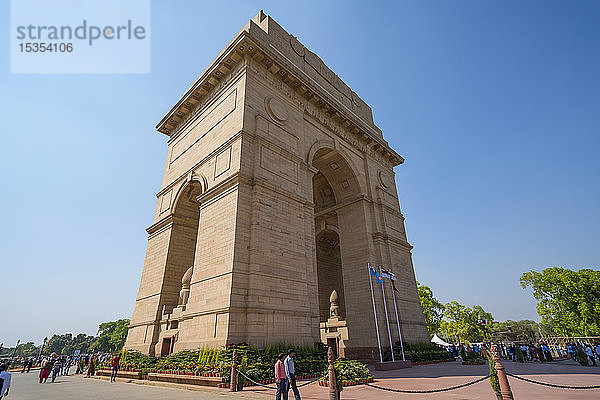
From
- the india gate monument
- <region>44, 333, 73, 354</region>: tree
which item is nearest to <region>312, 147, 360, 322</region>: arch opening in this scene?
the india gate monument

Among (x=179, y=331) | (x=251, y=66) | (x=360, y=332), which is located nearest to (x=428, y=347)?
(x=360, y=332)

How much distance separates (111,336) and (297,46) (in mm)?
92823

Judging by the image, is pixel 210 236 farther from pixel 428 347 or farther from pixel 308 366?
pixel 428 347

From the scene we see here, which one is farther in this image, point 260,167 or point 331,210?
point 331,210

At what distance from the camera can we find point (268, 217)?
581 inches

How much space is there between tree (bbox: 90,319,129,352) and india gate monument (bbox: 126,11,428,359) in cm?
7309

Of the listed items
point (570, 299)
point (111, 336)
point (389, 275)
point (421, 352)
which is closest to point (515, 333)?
point (570, 299)

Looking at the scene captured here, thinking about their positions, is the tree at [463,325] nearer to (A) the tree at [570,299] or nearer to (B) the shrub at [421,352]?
(A) the tree at [570,299]

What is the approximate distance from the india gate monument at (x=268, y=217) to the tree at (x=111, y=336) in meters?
73.1

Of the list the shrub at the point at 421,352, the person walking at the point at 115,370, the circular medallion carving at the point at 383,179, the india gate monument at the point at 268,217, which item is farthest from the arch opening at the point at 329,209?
the person walking at the point at 115,370

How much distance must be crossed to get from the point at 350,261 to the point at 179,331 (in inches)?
460

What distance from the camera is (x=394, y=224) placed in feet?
80.1

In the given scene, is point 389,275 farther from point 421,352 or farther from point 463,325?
point 463,325

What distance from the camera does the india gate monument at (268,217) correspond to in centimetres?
1328
